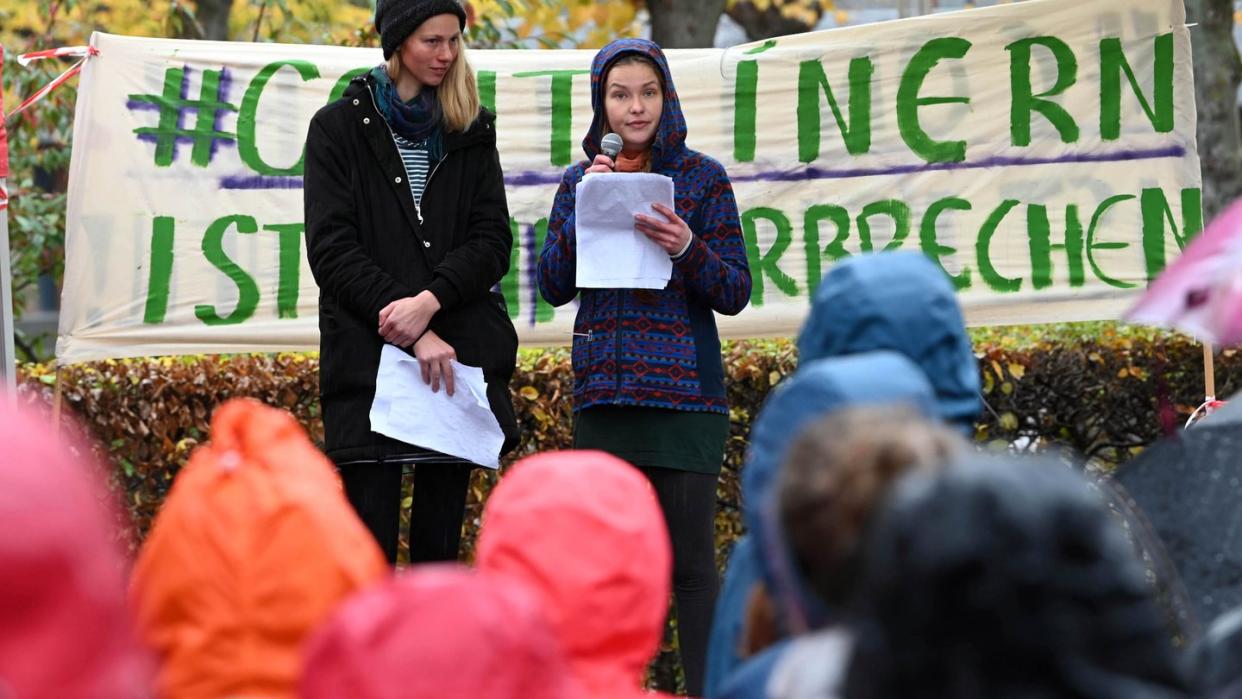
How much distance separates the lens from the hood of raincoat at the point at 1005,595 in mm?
1491

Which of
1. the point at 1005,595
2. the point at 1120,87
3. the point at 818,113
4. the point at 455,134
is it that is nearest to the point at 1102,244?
the point at 1120,87

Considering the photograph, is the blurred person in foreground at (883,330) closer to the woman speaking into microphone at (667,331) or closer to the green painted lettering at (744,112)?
the woman speaking into microphone at (667,331)

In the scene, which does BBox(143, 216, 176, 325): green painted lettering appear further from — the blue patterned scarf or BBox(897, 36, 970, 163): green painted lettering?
BBox(897, 36, 970, 163): green painted lettering

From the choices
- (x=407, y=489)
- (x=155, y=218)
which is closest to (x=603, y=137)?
(x=407, y=489)

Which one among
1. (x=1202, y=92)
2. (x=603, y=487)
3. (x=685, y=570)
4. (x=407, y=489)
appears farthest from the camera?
(x=1202, y=92)

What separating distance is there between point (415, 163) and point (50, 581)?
2887 millimetres

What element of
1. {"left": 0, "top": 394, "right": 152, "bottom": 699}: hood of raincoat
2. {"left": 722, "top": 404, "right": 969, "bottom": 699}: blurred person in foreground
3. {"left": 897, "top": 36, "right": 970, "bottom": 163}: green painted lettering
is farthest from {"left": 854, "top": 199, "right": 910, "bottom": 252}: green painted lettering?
{"left": 0, "top": 394, "right": 152, "bottom": 699}: hood of raincoat

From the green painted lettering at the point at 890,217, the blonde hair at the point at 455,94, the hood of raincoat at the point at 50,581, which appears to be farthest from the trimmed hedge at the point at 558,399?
the hood of raincoat at the point at 50,581

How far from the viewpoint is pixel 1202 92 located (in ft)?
28.2

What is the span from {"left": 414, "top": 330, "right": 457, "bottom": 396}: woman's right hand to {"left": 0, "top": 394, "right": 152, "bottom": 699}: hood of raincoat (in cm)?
254

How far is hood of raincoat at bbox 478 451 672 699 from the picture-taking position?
7.58ft

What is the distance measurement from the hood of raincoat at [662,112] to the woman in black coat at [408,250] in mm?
302

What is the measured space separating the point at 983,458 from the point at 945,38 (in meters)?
5.04

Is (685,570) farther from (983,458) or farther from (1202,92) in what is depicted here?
(1202,92)
